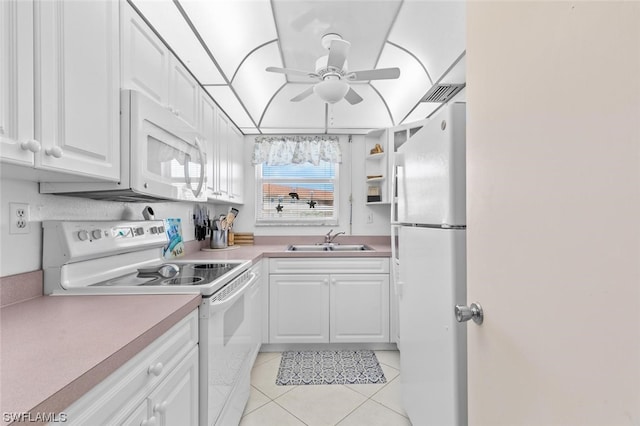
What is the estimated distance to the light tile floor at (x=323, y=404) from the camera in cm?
175

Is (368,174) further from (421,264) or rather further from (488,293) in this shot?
(488,293)

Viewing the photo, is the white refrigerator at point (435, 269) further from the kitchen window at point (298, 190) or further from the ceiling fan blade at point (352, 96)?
the kitchen window at point (298, 190)

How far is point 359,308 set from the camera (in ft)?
8.57

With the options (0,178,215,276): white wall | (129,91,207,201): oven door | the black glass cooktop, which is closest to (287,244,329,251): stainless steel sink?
the black glass cooktop

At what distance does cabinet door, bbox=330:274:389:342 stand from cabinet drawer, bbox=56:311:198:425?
1717mm

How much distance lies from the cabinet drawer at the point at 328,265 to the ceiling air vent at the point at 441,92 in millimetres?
1392

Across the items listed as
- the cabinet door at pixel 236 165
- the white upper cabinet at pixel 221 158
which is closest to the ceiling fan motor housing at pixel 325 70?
the white upper cabinet at pixel 221 158

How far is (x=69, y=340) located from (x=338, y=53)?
1712mm

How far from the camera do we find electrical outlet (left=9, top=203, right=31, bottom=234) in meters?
1.04

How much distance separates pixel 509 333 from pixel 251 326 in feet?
5.95

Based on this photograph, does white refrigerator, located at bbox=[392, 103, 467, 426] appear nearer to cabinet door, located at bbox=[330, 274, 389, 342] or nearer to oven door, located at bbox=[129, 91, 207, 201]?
cabinet door, located at bbox=[330, 274, 389, 342]

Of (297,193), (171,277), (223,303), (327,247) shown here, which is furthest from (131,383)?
(297,193)

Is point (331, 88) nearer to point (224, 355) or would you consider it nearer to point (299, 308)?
point (224, 355)

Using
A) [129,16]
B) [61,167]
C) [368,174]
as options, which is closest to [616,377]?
[61,167]
